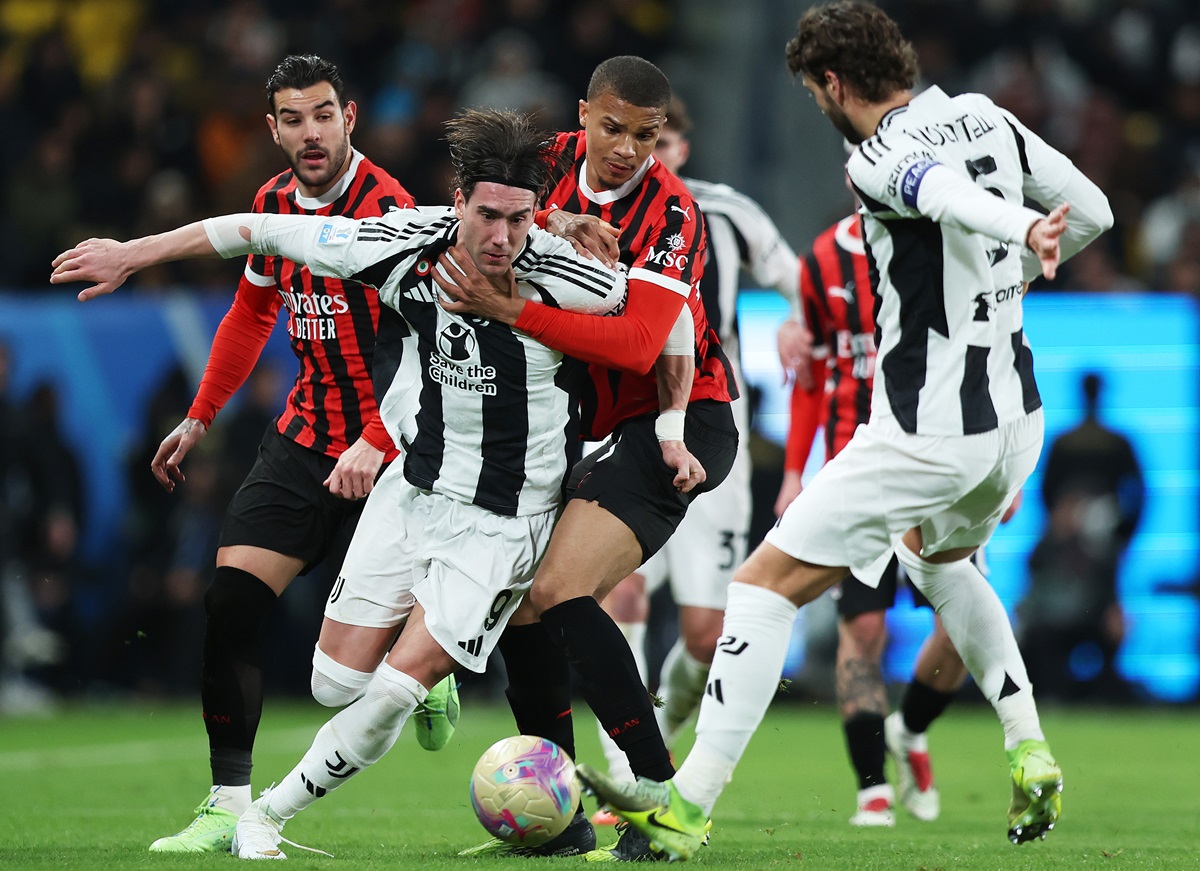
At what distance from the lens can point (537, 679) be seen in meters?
5.30

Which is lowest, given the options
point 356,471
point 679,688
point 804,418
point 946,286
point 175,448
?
point 679,688

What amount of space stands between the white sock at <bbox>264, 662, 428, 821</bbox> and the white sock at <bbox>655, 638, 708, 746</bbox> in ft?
7.23

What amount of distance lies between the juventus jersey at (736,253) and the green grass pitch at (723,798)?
5.40ft

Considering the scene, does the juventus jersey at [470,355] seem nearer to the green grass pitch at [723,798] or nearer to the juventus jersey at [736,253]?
the green grass pitch at [723,798]

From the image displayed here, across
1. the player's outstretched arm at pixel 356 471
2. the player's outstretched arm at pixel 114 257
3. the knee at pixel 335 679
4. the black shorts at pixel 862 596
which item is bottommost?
the knee at pixel 335 679

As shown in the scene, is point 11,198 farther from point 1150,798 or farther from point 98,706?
point 1150,798

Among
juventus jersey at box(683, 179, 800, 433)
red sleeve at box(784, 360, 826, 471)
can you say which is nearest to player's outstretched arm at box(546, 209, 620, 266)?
juventus jersey at box(683, 179, 800, 433)

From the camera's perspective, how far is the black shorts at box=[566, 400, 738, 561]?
4992mm

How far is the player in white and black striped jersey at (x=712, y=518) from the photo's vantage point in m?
6.79

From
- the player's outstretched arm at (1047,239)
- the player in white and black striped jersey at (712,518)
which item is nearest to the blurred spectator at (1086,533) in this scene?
the player in white and black striped jersey at (712,518)

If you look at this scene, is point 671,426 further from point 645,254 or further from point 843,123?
point 843,123

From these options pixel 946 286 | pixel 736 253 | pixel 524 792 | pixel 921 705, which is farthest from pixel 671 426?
pixel 921 705

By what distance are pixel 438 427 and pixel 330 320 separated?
2.62 feet

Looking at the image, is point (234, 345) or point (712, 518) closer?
point (234, 345)
